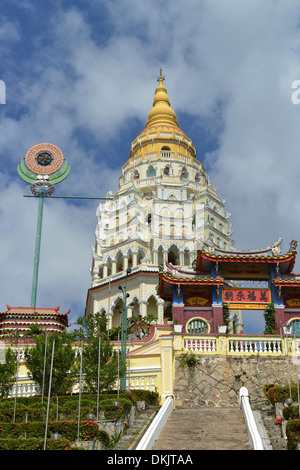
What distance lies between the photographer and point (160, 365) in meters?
31.2

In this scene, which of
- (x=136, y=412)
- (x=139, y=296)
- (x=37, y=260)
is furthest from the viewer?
(x=37, y=260)

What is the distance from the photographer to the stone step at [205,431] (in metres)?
19.2

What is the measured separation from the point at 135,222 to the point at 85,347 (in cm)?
3407

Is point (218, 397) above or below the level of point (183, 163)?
below

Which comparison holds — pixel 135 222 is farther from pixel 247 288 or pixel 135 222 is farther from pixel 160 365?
pixel 160 365

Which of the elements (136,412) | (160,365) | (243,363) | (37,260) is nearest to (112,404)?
(136,412)

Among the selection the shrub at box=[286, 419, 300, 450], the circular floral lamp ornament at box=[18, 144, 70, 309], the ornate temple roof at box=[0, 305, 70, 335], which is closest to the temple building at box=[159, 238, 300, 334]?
the ornate temple roof at box=[0, 305, 70, 335]

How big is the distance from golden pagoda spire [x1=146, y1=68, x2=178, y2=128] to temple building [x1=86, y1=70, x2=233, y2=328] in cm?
270

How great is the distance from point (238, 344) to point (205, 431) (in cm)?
1191

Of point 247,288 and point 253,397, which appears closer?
point 253,397

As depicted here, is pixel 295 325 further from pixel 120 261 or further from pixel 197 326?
pixel 120 261

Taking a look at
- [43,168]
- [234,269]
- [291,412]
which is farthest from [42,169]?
[291,412]

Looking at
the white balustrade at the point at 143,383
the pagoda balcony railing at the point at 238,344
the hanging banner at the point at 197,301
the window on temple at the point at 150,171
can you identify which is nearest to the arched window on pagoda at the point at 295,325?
the pagoda balcony railing at the point at 238,344

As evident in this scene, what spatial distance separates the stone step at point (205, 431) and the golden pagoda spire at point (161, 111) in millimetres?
54232
